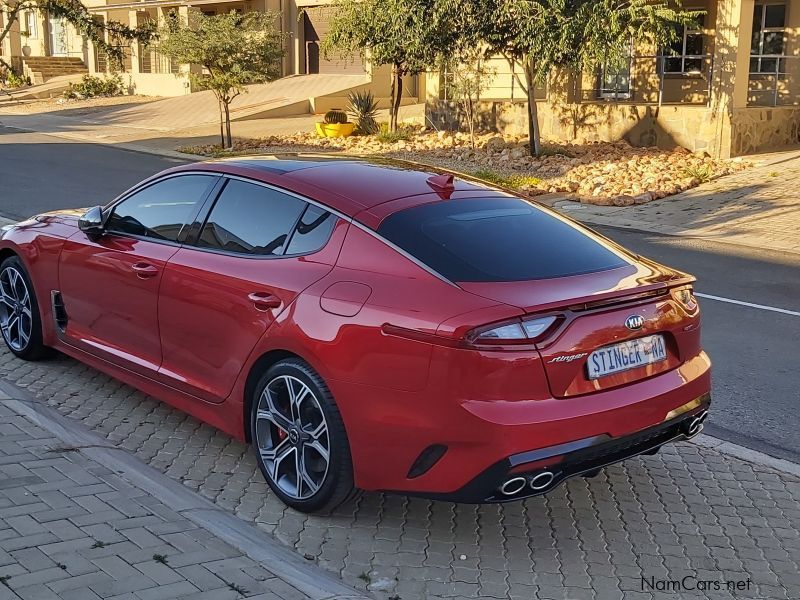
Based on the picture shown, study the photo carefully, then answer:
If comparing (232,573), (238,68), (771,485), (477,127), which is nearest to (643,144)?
(477,127)

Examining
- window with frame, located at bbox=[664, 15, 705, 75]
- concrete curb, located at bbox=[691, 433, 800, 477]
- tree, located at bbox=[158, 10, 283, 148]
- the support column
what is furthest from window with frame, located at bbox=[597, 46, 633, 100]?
concrete curb, located at bbox=[691, 433, 800, 477]

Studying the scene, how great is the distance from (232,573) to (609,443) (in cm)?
158

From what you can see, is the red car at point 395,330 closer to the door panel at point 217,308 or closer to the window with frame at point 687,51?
the door panel at point 217,308

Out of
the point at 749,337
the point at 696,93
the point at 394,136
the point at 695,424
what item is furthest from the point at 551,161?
the point at 695,424

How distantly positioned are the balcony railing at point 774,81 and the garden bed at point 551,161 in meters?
3.72

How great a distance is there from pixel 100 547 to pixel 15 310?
10.8 feet

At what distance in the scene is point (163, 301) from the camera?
15.9 ft

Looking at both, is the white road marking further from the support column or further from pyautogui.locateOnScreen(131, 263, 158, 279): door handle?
the support column

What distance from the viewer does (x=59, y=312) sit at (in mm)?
5789

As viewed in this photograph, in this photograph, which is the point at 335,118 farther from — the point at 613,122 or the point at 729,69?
the point at 729,69

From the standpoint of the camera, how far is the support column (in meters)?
19.2

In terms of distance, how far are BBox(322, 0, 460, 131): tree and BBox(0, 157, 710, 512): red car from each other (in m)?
15.4

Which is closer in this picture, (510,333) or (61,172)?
(510,333)

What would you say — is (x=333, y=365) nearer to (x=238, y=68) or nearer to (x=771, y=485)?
(x=771, y=485)
